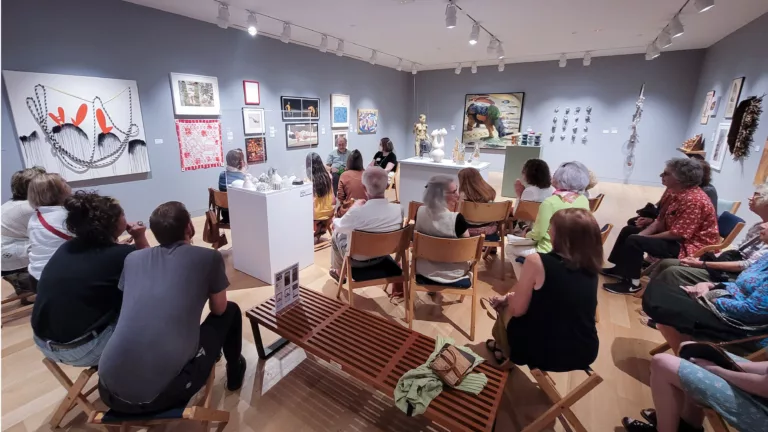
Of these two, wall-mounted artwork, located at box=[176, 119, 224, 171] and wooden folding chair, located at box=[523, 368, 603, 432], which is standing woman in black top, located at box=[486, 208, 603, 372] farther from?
wall-mounted artwork, located at box=[176, 119, 224, 171]

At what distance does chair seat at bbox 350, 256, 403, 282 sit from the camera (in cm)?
245

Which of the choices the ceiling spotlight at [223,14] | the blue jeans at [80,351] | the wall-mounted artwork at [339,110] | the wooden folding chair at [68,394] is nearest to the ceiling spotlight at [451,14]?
the ceiling spotlight at [223,14]

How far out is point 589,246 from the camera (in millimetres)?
1479

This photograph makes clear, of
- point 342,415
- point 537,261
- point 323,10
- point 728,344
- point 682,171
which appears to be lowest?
point 342,415

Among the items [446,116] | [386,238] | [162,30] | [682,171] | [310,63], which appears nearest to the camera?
[386,238]

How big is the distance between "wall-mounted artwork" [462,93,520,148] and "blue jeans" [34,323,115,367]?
334 inches

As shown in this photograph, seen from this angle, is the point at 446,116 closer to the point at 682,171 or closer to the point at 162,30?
the point at 162,30

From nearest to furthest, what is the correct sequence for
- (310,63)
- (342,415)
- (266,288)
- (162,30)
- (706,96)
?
(342,415)
(266,288)
(162,30)
(706,96)
(310,63)

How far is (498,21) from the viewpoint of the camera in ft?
15.9

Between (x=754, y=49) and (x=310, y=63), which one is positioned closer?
(x=754, y=49)

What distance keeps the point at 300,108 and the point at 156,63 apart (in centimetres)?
257

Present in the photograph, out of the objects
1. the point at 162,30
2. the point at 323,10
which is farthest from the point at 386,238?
the point at 162,30

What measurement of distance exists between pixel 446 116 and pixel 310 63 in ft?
15.1

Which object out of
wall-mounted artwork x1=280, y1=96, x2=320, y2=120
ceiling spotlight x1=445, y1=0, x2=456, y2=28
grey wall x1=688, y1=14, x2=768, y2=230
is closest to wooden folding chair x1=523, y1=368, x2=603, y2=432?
ceiling spotlight x1=445, y1=0, x2=456, y2=28
